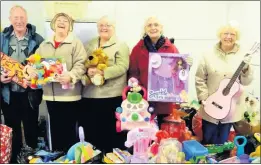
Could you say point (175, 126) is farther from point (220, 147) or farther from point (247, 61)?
point (247, 61)

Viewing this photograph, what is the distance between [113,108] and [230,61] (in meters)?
0.59

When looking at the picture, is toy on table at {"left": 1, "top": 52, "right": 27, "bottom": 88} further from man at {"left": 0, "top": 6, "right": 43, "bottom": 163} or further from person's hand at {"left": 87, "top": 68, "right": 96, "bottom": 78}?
person's hand at {"left": 87, "top": 68, "right": 96, "bottom": 78}

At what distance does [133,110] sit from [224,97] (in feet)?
1.43

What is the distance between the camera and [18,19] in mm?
1821

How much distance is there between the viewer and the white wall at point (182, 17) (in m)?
1.84

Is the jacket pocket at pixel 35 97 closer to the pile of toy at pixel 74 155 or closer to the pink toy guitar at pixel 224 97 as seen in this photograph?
the pile of toy at pixel 74 155

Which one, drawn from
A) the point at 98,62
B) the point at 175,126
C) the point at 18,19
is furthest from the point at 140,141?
the point at 18,19

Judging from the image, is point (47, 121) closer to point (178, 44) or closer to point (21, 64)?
point (21, 64)

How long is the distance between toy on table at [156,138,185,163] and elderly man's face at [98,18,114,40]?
56 centimetres

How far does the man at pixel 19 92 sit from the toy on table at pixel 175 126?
0.62 metres

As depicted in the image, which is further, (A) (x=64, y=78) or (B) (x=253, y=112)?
(B) (x=253, y=112)

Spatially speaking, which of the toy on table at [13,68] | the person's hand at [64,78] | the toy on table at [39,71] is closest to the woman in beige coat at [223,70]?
the person's hand at [64,78]

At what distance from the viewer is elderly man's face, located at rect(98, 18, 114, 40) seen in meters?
1.82

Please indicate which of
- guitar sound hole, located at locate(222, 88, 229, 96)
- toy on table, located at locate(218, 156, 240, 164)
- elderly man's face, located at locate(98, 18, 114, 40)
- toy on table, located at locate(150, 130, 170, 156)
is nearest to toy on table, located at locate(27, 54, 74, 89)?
elderly man's face, located at locate(98, 18, 114, 40)
